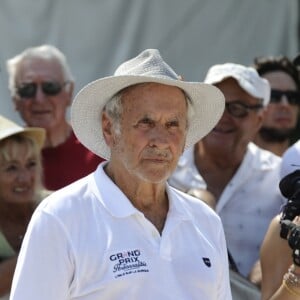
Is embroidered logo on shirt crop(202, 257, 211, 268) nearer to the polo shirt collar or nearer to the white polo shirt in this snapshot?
the white polo shirt

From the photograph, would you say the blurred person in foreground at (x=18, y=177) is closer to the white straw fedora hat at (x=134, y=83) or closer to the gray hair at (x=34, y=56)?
the gray hair at (x=34, y=56)

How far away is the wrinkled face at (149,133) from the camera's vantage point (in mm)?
3211

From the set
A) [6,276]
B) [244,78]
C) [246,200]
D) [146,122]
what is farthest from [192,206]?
[244,78]

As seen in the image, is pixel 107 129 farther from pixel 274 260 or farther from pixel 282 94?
pixel 282 94

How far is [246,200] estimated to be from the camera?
510 cm

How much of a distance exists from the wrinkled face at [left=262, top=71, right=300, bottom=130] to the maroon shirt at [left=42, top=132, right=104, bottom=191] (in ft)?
4.42

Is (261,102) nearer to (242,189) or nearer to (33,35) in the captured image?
(242,189)

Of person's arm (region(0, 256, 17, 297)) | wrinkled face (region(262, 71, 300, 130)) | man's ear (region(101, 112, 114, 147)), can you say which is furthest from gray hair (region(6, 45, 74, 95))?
man's ear (region(101, 112, 114, 147))

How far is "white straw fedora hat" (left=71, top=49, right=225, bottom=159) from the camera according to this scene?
3238 mm

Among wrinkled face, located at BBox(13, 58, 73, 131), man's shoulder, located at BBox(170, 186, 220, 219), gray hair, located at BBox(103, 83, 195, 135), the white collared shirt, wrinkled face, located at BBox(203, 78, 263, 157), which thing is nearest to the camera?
gray hair, located at BBox(103, 83, 195, 135)

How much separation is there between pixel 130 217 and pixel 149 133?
26 centimetres

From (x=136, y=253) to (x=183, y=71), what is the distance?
441 cm

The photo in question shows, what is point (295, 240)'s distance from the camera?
10.9ft

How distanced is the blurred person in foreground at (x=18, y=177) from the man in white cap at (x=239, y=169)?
28.0 inches
